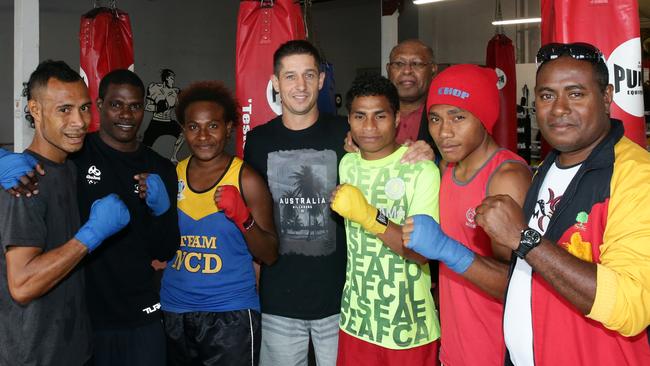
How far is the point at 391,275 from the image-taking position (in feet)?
6.10

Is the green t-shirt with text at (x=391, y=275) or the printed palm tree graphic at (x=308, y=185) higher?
the printed palm tree graphic at (x=308, y=185)

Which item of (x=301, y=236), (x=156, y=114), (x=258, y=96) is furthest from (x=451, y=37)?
(x=301, y=236)

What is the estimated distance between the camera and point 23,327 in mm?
1672

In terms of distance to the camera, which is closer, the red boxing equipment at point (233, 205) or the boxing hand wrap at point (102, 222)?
the boxing hand wrap at point (102, 222)

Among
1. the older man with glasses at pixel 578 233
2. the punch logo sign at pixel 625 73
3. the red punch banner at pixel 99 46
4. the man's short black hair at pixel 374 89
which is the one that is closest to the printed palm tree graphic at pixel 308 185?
the man's short black hair at pixel 374 89

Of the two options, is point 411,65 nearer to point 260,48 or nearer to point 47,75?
point 260,48

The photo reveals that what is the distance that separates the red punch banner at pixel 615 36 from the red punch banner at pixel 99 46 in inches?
121

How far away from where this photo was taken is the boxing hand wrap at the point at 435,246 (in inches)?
57.5

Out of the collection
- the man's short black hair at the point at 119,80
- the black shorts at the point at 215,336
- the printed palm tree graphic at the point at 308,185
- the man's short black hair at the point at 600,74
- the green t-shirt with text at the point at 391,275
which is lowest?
the black shorts at the point at 215,336

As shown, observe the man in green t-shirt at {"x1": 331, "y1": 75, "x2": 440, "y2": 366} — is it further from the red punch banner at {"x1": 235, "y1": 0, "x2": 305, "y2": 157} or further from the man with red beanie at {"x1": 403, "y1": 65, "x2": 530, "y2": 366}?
the red punch banner at {"x1": 235, "y1": 0, "x2": 305, "y2": 157}

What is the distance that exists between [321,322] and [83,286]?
2.95 feet

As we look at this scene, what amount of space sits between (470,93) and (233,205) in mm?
926

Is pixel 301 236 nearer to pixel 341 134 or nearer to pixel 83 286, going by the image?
pixel 341 134

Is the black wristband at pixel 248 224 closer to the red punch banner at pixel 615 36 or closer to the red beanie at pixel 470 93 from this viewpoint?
the red beanie at pixel 470 93
